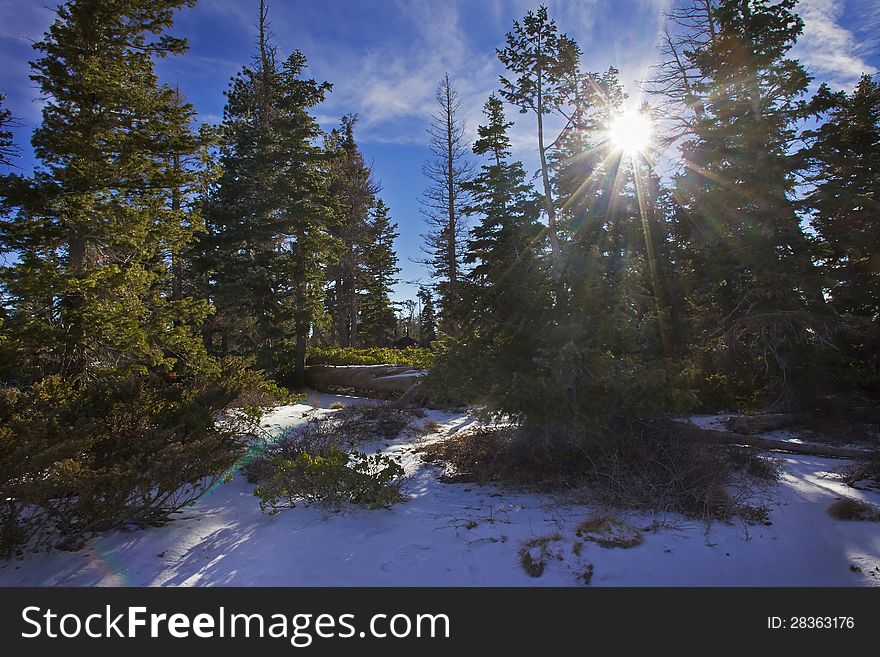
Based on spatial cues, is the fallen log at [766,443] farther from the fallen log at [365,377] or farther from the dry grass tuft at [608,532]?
the fallen log at [365,377]

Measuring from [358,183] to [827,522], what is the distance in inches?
1112

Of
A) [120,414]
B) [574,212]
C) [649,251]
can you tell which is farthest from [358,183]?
[120,414]

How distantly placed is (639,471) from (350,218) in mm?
24575

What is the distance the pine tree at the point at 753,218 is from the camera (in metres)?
9.98

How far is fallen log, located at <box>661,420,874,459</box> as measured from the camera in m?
6.71

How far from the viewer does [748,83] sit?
11.1m

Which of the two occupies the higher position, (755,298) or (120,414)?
(755,298)

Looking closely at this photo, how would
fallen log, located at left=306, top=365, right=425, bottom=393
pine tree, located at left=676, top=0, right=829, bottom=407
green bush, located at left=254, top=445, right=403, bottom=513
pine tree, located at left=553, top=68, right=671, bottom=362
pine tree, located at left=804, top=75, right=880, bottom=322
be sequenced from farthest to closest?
fallen log, located at left=306, top=365, right=425, bottom=393 → pine tree, located at left=804, top=75, right=880, bottom=322 → pine tree, located at left=676, top=0, right=829, bottom=407 → pine tree, located at left=553, top=68, right=671, bottom=362 → green bush, located at left=254, top=445, right=403, bottom=513

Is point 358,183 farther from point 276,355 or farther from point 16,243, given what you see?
point 16,243

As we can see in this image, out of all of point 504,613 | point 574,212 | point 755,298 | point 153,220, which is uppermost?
point 574,212

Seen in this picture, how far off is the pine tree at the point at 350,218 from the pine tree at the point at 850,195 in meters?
20.4

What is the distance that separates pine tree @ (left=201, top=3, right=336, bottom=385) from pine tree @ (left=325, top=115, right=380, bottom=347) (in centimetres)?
715

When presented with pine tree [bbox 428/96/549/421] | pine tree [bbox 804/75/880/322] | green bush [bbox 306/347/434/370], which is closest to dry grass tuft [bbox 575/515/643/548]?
pine tree [bbox 428/96/549/421]

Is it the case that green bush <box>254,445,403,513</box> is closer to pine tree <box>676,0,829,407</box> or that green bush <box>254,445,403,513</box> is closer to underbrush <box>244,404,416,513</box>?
underbrush <box>244,404,416,513</box>
